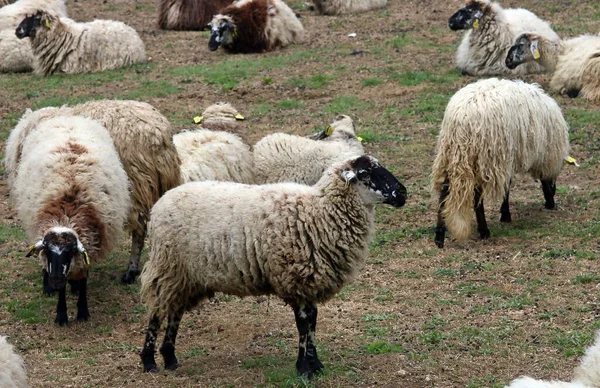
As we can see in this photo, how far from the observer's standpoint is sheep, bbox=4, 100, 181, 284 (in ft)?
32.6

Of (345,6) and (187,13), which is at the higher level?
(345,6)

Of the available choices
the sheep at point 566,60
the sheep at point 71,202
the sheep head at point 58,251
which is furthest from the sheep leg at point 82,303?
the sheep at point 566,60

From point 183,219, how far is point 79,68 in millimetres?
10970

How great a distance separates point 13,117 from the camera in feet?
50.9

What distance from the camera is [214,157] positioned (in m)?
10.7

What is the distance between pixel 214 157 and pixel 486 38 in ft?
24.5

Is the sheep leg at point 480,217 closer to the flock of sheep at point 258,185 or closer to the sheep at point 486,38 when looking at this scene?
the flock of sheep at point 258,185

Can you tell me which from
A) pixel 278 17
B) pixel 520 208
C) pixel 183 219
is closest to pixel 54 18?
pixel 278 17

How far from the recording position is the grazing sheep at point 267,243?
725 centimetres

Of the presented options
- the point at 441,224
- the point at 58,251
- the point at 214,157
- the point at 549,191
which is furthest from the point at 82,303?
the point at 549,191

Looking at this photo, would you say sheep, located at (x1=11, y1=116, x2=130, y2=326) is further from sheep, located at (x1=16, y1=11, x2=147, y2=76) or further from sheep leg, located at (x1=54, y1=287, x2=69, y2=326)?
sheep, located at (x1=16, y1=11, x2=147, y2=76)

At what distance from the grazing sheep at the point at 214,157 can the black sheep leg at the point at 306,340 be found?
338cm

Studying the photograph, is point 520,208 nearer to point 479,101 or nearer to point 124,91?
point 479,101

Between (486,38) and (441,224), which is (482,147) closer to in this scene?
(441,224)
